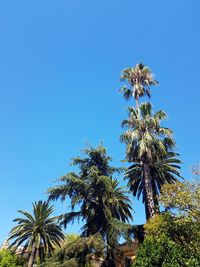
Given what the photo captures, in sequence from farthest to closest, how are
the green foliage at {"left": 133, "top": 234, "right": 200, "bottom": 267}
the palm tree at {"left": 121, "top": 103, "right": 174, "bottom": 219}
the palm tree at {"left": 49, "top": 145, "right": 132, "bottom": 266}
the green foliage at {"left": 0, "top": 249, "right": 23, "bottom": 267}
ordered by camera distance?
the green foliage at {"left": 0, "top": 249, "right": 23, "bottom": 267}, the palm tree at {"left": 121, "top": 103, "right": 174, "bottom": 219}, the palm tree at {"left": 49, "top": 145, "right": 132, "bottom": 266}, the green foliage at {"left": 133, "top": 234, "right": 200, "bottom": 267}

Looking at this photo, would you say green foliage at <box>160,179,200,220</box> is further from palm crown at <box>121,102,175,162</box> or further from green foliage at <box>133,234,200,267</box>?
palm crown at <box>121,102,175,162</box>

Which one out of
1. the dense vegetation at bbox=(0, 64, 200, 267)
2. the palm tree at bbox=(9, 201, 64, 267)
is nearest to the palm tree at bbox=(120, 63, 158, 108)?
the dense vegetation at bbox=(0, 64, 200, 267)

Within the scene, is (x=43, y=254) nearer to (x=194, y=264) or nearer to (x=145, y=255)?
(x=145, y=255)

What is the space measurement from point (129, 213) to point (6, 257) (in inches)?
557

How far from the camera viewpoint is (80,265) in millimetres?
23594

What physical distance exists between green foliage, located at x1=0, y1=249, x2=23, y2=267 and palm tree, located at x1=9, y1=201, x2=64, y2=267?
110 cm

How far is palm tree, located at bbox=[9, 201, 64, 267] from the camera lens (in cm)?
3469

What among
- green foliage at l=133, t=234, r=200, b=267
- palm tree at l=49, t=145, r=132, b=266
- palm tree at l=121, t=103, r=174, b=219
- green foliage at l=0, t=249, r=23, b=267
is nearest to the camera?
green foliage at l=133, t=234, r=200, b=267

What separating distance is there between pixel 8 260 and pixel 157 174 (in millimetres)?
17960

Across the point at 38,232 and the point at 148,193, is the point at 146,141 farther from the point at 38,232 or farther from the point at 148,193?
the point at 38,232

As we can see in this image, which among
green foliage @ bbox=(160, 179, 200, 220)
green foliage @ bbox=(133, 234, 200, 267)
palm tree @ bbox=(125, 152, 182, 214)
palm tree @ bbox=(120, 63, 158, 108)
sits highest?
palm tree @ bbox=(120, 63, 158, 108)

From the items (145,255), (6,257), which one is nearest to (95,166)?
(145,255)

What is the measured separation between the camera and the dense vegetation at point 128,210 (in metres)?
21.6

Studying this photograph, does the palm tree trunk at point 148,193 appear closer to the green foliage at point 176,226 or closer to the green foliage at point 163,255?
the green foliage at point 176,226
